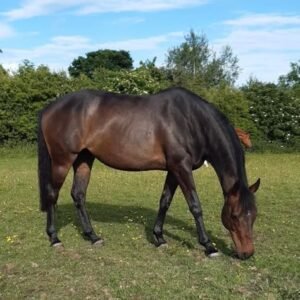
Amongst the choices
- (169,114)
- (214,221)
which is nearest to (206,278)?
(169,114)

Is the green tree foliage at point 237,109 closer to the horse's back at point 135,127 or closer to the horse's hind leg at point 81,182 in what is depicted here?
the horse's hind leg at point 81,182

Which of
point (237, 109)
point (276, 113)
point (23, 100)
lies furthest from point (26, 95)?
point (276, 113)

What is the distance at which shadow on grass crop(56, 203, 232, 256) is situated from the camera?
735 cm

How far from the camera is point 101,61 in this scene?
199ft

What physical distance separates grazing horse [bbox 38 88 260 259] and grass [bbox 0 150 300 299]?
32 cm

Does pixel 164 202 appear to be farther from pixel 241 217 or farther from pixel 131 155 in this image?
pixel 241 217

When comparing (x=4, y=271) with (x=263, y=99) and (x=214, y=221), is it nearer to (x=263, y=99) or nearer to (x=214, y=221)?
(x=214, y=221)

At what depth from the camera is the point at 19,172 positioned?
16531mm

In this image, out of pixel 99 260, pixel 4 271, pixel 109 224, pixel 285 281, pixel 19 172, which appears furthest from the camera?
pixel 19 172

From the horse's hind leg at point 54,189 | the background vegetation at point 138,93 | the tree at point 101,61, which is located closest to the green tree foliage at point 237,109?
the background vegetation at point 138,93

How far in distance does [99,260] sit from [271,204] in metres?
5.14

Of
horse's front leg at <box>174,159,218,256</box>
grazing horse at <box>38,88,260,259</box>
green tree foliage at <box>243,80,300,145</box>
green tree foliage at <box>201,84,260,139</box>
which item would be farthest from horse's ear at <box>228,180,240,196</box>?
green tree foliage at <box>243,80,300,145</box>

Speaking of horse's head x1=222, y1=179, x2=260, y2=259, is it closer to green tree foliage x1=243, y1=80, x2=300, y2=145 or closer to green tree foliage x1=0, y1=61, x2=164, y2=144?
green tree foliage x1=0, y1=61, x2=164, y2=144

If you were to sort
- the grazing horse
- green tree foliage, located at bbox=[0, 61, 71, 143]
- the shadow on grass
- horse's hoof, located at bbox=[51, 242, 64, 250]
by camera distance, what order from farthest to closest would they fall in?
green tree foliage, located at bbox=[0, 61, 71, 143] < the shadow on grass < horse's hoof, located at bbox=[51, 242, 64, 250] < the grazing horse
